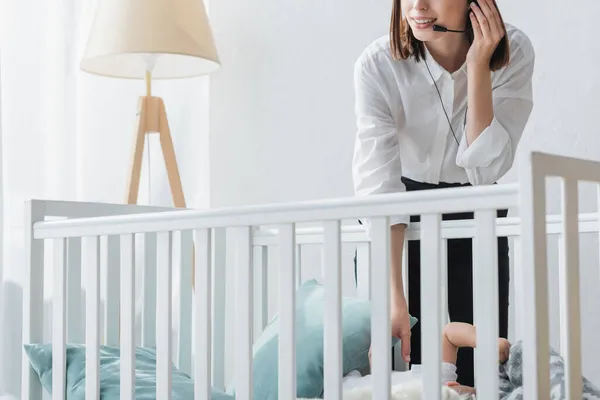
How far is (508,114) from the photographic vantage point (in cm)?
146

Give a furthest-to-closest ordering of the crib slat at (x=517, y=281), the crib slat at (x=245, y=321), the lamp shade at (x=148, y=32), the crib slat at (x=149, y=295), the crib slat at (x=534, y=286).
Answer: the lamp shade at (x=148, y=32) → the crib slat at (x=149, y=295) → the crib slat at (x=517, y=281) → the crib slat at (x=245, y=321) → the crib slat at (x=534, y=286)

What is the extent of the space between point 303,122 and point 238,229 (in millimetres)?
1172

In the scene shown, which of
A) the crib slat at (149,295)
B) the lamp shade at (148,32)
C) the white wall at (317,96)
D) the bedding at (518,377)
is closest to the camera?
the bedding at (518,377)

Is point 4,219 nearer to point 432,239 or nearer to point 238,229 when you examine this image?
point 238,229

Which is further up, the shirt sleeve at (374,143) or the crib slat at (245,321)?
the shirt sleeve at (374,143)

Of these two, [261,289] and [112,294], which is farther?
[261,289]

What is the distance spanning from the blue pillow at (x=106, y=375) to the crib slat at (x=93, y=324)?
0.11ft

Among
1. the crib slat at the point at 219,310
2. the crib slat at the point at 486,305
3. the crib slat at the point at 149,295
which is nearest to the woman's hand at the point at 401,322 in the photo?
the crib slat at the point at 486,305

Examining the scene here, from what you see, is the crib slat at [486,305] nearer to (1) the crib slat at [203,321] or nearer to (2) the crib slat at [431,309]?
(2) the crib slat at [431,309]

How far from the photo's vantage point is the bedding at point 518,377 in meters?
1.26

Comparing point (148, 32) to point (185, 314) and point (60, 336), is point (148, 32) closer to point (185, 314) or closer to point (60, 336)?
point (185, 314)

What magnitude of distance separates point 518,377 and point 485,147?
0.36 metres

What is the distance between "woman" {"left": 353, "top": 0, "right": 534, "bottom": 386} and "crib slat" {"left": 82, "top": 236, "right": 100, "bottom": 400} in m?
0.44

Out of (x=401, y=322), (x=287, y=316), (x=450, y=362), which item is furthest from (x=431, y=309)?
(x=450, y=362)
